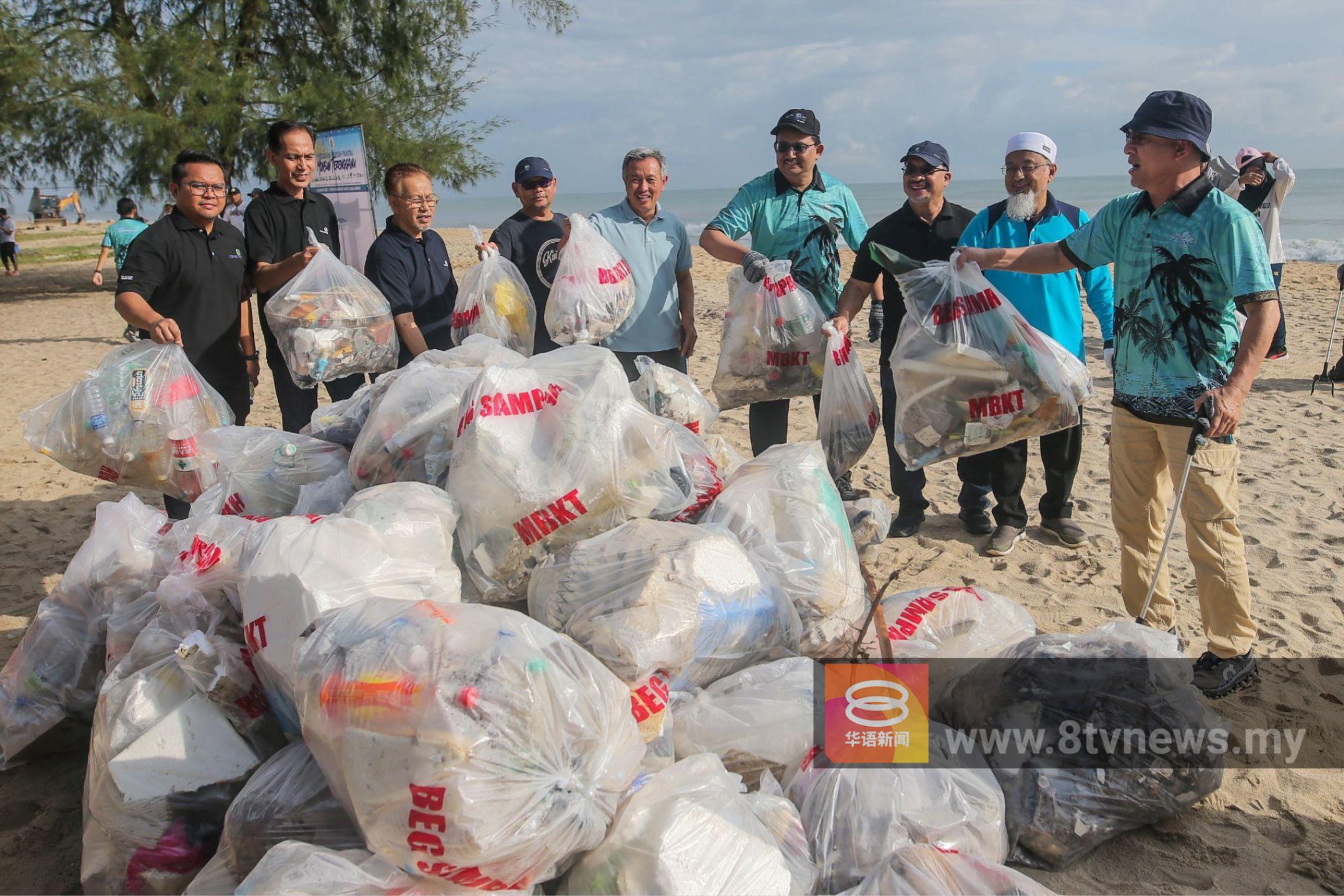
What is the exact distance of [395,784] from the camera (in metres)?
1.52

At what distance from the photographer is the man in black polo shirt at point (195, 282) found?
3482 mm

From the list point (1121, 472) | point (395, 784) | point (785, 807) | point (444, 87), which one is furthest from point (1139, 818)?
point (444, 87)

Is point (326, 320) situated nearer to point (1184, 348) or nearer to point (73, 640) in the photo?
point (73, 640)

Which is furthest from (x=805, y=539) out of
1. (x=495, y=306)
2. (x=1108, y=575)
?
(x=495, y=306)

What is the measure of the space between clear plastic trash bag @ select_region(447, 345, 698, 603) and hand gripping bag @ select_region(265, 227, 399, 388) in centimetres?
141

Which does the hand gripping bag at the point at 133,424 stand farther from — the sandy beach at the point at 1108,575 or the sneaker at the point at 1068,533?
the sneaker at the point at 1068,533

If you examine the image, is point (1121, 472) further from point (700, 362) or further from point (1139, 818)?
point (700, 362)

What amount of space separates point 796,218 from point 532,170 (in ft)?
4.11

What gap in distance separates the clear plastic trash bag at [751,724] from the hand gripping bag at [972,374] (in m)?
1.34


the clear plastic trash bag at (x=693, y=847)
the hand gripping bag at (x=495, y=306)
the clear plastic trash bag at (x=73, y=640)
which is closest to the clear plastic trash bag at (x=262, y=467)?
the clear plastic trash bag at (x=73, y=640)

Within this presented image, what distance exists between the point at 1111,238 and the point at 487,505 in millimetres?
2156

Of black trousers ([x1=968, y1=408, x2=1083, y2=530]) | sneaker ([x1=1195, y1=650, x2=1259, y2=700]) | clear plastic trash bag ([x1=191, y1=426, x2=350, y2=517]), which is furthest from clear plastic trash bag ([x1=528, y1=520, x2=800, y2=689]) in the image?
black trousers ([x1=968, y1=408, x2=1083, y2=530])

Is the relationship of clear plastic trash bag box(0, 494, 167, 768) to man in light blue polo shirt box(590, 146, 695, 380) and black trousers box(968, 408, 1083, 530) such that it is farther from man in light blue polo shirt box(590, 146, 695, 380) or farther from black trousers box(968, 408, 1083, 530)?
black trousers box(968, 408, 1083, 530)

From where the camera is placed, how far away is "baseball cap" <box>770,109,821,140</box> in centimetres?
387
